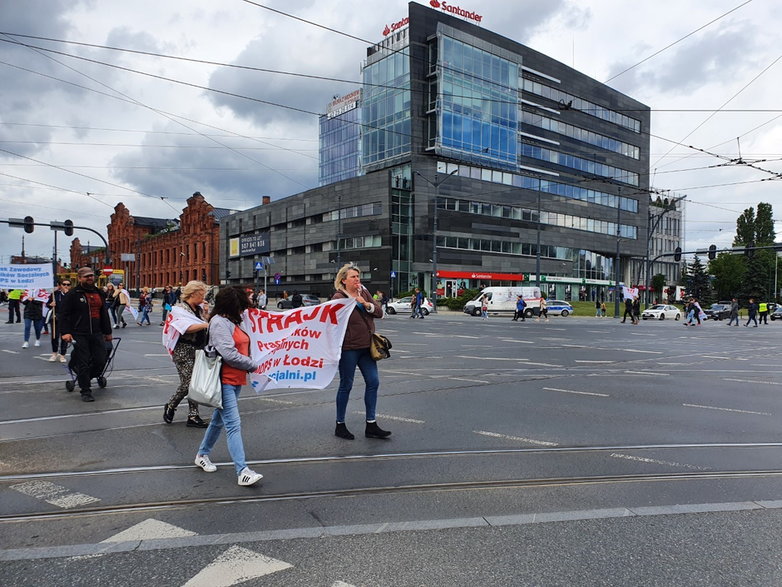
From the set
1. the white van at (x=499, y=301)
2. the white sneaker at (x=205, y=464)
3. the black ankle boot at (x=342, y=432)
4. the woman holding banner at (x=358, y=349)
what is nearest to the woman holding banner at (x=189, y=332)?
the white sneaker at (x=205, y=464)

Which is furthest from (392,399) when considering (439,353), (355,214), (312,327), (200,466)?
(355,214)

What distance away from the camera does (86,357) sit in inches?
342

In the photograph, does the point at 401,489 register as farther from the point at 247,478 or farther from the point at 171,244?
the point at 171,244

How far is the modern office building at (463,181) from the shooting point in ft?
203

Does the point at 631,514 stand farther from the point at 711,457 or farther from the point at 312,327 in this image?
the point at 312,327

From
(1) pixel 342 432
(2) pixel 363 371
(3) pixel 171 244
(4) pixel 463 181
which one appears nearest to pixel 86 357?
(1) pixel 342 432

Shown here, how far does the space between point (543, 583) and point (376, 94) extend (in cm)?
6747

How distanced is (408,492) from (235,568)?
167 centimetres

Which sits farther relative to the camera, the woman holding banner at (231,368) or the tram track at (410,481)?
the woman holding banner at (231,368)

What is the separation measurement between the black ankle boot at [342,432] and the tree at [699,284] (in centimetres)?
9457

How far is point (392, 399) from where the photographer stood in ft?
28.7

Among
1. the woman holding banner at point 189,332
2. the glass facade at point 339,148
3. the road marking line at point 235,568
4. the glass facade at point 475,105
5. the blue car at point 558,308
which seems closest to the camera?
the road marking line at point 235,568

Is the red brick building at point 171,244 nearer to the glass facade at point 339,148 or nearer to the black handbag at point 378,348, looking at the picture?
the glass facade at point 339,148

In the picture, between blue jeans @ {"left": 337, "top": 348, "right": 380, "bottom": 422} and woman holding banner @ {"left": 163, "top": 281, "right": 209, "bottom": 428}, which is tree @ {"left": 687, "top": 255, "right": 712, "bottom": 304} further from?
woman holding banner @ {"left": 163, "top": 281, "right": 209, "bottom": 428}
